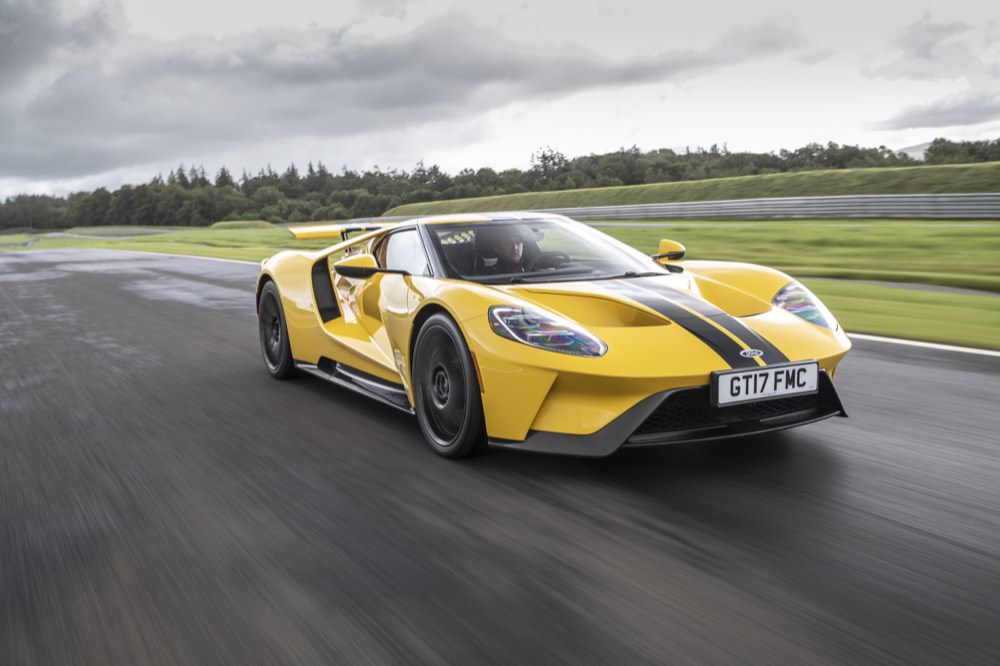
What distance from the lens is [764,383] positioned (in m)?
3.56

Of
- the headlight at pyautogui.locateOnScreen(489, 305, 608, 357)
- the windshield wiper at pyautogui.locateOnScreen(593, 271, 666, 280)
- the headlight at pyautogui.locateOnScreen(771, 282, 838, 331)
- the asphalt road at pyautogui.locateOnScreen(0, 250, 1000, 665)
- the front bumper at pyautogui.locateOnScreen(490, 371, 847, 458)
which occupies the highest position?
the windshield wiper at pyautogui.locateOnScreen(593, 271, 666, 280)

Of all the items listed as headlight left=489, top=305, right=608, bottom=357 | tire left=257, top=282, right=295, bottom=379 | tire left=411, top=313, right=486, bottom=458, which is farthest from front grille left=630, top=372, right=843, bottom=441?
tire left=257, top=282, right=295, bottom=379

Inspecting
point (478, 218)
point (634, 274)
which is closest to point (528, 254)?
point (478, 218)

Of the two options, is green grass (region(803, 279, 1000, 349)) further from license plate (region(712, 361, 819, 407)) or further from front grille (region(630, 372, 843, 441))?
front grille (region(630, 372, 843, 441))

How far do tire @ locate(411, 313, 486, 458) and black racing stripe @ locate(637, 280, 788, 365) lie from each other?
0.98 meters

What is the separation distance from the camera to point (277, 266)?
6426 millimetres

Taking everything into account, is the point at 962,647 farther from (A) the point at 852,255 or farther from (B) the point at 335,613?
(A) the point at 852,255

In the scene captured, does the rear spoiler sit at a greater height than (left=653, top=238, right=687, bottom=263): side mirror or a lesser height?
greater

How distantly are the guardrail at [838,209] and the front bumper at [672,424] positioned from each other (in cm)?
1934

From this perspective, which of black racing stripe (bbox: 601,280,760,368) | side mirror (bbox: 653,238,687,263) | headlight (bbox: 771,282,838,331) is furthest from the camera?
side mirror (bbox: 653,238,687,263)

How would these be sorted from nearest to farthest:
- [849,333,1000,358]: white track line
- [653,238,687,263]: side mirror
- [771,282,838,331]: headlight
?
1. [771,282,838,331]: headlight
2. [653,238,687,263]: side mirror
3. [849,333,1000,358]: white track line

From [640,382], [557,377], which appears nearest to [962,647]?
[640,382]

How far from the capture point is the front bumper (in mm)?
3461

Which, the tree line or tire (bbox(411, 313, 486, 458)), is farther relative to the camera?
the tree line
